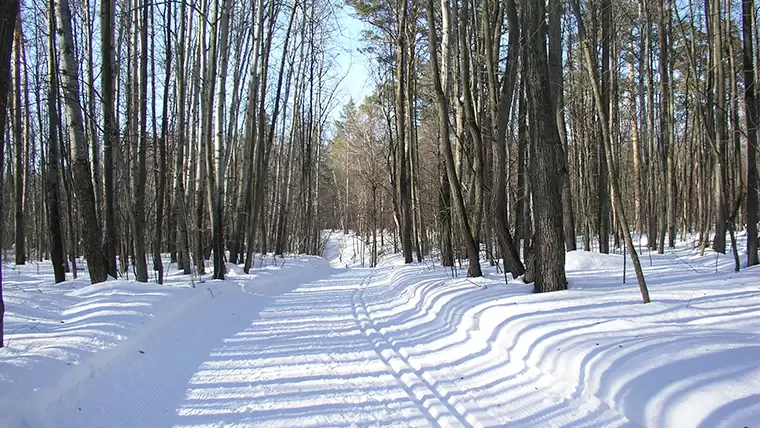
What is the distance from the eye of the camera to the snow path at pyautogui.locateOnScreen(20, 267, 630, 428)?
11.7ft

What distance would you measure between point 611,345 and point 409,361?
2.02m

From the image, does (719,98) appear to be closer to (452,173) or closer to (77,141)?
(452,173)

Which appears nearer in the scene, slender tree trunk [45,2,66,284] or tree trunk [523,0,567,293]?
tree trunk [523,0,567,293]

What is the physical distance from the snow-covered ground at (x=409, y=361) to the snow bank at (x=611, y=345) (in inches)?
0.6

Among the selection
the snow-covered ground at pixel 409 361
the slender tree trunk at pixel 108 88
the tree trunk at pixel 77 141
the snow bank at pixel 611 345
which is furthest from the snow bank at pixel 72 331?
the snow bank at pixel 611 345

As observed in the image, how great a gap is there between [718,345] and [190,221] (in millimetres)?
16354

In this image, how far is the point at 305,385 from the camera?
4.37 meters

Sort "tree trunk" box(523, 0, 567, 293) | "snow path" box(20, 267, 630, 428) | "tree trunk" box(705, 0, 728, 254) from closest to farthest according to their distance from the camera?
"snow path" box(20, 267, 630, 428) → "tree trunk" box(523, 0, 567, 293) → "tree trunk" box(705, 0, 728, 254)

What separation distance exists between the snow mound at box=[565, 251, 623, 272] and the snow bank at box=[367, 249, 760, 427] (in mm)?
2234

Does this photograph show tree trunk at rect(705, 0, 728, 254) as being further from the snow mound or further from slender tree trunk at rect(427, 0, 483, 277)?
slender tree trunk at rect(427, 0, 483, 277)

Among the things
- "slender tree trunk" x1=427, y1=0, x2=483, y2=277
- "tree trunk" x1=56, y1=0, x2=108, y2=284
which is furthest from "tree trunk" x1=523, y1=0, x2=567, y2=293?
"tree trunk" x1=56, y1=0, x2=108, y2=284

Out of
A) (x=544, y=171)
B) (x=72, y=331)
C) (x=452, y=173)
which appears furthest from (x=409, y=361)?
(x=452, y=173)

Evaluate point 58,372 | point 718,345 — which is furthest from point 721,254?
point 58,372

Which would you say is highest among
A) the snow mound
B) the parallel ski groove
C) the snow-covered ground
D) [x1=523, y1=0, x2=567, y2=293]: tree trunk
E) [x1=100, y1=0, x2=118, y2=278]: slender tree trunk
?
Answer: [x1=100, y1=0, x2=118, y2=278]: slender tree trunk
